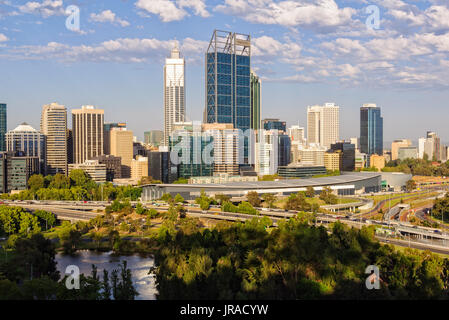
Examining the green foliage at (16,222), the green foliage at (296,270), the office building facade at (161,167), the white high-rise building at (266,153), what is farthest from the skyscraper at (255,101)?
the green foliage at (296,270)

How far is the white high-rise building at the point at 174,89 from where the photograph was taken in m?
103

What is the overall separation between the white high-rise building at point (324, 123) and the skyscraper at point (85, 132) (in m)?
66.3

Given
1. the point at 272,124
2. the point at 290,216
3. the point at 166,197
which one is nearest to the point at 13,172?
the point at 166,197

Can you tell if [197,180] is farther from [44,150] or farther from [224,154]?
[44,150]

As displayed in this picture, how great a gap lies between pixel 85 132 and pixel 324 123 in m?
69.9

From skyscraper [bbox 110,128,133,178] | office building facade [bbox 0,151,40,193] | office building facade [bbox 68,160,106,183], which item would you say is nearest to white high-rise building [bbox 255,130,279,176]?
office building facade [bbox 68,160,106,183]

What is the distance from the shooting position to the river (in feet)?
57.6

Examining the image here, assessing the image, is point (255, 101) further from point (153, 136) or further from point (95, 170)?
point (153, 136)

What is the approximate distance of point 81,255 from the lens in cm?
2350

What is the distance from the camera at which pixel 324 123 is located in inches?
4756

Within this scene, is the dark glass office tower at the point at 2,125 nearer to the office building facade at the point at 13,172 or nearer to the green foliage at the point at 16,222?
the office building facade at the point at 13,172

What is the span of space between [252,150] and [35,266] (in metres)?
45.3
